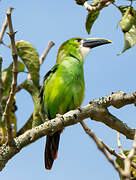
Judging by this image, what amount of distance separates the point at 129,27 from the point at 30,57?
1.30m

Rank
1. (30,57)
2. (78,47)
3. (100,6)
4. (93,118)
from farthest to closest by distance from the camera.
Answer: (78,47), (30,57), (93,118), (100,6)

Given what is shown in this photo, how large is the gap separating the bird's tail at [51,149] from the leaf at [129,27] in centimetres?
161

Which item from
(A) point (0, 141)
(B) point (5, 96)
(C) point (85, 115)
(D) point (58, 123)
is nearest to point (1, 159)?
(D) point (58, 123)

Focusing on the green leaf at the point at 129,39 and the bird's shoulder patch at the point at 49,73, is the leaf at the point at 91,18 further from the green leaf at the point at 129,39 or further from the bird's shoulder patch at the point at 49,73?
the bird's shoulder patch at the point at 49,73

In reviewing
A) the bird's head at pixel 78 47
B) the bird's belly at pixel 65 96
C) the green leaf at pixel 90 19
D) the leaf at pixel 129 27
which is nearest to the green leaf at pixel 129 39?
the leaf at pixel 129 27

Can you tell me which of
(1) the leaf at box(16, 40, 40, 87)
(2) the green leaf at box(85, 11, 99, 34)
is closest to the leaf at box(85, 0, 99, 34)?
(2) the green leaf at box(85, 11, 99, 34)

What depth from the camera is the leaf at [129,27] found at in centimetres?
262

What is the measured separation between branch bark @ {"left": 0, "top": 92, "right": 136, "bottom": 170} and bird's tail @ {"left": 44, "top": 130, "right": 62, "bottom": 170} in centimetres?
113

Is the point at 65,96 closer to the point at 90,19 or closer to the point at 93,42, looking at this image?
the point at 93,42

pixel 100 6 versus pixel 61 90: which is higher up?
pixel 61 90

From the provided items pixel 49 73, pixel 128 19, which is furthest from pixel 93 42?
pixel 128 19

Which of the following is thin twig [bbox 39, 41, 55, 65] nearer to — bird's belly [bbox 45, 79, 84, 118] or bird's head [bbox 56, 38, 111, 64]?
bird's head [bbox 56, 38, 111, 64]

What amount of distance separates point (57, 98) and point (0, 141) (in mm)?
937

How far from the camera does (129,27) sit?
8.61 feet
